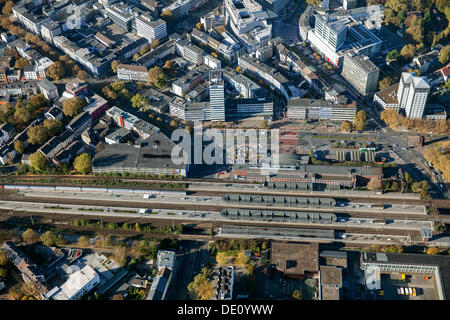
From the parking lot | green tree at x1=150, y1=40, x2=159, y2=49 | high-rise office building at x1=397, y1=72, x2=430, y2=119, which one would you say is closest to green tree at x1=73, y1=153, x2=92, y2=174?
green tree at x1=150, y1=40, x2=159, y2=49

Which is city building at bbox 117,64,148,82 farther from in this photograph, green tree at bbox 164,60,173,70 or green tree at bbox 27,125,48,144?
green tree at bbox 27,125,48,144

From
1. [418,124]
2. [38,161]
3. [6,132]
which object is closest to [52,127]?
[6,132]

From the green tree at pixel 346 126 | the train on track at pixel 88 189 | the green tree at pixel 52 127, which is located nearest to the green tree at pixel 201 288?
the train on track at pixel 88 189

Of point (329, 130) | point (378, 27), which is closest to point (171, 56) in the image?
point (329, 130)

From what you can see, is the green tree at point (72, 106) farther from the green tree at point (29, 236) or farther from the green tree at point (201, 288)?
the green tree at point (201, 288)

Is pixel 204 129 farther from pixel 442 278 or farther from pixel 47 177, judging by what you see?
pixel 442 278
